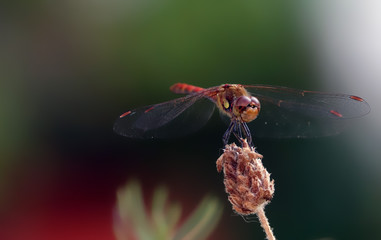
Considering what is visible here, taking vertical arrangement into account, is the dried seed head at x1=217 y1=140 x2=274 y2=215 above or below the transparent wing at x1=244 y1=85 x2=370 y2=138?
above

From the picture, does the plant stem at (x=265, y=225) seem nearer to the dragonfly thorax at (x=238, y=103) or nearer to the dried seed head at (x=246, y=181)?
the dried seed head at (x=246, y=181)

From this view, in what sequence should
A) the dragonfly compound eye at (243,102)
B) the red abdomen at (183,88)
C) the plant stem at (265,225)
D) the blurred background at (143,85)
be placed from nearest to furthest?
the plant stem at (265,225) < the dragonfly compound eye at (243,102) < the red abdomen at (183,88) < the blurred background at (143,85)

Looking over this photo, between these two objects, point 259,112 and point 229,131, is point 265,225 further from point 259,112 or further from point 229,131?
point 259,112

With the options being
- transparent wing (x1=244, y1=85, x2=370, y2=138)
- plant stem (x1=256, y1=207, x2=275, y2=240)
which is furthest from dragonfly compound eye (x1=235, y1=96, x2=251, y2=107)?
plant stem (x1=256, y1=207, x2=275, y2=240)

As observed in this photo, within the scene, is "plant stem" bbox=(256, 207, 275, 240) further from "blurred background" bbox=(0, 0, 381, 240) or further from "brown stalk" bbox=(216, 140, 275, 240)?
"blurred background" bbox=(0, 0, 381, 240)

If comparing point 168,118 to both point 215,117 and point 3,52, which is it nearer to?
point 215,117

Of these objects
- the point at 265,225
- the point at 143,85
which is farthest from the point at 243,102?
the point at 143,85

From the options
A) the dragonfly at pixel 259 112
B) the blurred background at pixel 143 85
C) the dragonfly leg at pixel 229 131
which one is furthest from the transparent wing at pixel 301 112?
the blurred background at pixel 143 85
